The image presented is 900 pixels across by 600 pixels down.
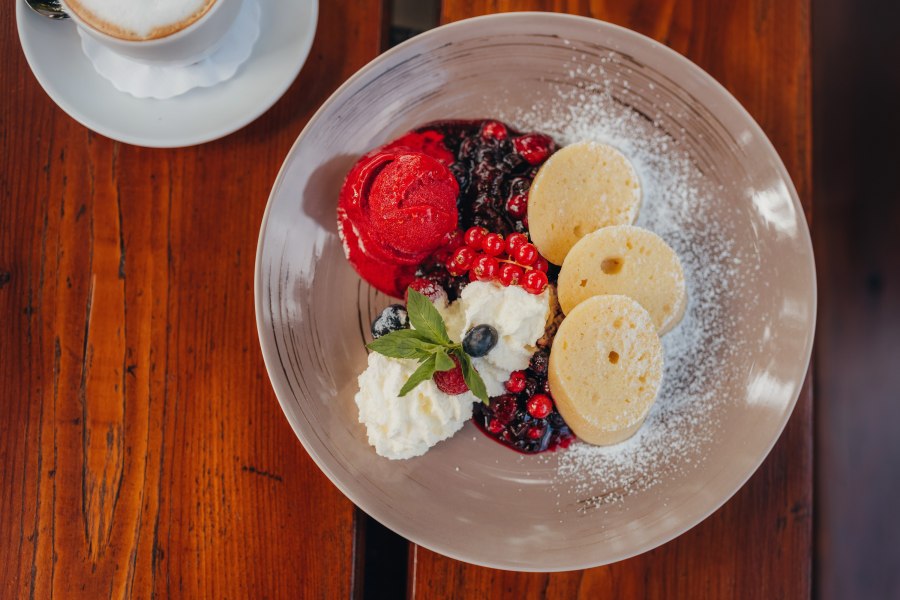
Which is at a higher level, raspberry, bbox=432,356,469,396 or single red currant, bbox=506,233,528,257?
single red currant, bbox=506,233,528,257

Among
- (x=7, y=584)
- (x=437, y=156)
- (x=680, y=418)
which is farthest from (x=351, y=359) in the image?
(x=7, y=584)

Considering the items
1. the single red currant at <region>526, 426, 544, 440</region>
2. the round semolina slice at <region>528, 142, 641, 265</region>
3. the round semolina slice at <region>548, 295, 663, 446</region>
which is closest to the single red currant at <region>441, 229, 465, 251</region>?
the round semolina slice at <region>528, 142, 641, 265</region>

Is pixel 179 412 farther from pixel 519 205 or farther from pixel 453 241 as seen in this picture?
pixel 519 205

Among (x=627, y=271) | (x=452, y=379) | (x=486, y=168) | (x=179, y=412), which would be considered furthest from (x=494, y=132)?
(x=179, y=412)

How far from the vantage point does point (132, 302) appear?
45.3 inches

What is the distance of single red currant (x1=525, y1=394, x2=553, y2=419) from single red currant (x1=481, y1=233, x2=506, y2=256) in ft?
0.78

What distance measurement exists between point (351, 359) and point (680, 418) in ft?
1.79

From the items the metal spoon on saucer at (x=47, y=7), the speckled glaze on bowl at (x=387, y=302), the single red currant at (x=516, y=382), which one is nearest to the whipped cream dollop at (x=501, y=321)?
the single red currant at (x=516, y=382)

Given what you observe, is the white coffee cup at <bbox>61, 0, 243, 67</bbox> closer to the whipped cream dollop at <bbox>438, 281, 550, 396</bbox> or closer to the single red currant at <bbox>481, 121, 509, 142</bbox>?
the single red currant at <bbox>481, 121, 509, 142</bbox>

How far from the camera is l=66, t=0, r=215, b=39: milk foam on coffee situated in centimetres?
95

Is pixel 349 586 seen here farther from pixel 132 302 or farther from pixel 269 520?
pixel 132 302

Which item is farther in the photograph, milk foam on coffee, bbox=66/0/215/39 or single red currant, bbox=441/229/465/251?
single red currant, bbox=441/229/465/251

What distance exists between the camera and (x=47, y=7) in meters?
1.06

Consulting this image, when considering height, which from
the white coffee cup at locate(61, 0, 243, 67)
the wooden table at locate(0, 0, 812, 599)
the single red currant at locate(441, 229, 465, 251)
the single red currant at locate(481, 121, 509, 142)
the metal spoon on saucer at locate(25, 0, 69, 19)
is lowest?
the wooden table at locate(0, 0, 812, 599)
